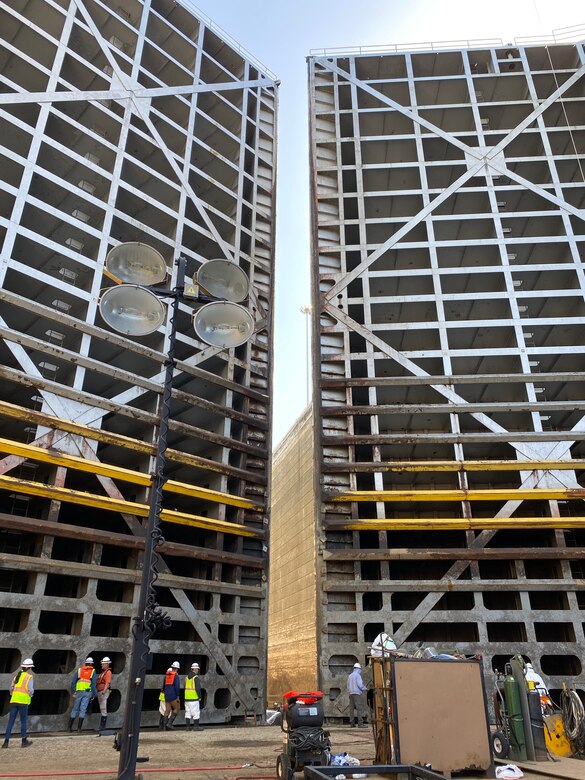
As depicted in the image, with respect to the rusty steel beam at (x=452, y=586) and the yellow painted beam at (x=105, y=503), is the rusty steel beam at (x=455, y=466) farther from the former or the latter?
the yellow painted beam at (x=105, y=503)

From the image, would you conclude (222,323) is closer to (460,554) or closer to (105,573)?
(105,573)

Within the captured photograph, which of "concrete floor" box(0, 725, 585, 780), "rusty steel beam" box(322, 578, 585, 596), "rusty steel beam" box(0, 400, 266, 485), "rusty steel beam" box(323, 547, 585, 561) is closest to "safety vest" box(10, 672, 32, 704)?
"concrete floor" box(0, 725, 585, 780)

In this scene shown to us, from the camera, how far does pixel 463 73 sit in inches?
1138

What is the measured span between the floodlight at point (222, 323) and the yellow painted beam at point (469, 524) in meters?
12.4

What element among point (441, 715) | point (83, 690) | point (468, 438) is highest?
point (468, 438)

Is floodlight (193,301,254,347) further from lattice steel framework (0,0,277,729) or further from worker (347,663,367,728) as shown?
worker (347,663,367,728)

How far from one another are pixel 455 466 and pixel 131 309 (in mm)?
15074

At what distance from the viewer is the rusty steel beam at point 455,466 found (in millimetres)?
19797

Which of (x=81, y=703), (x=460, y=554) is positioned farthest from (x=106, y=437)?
(x=460, y=554)

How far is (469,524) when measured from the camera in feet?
62.4

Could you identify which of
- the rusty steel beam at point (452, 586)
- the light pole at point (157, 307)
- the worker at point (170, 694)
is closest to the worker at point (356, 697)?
the rusty steel beam at point (452, 586)

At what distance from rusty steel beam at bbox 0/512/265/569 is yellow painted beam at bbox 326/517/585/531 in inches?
128

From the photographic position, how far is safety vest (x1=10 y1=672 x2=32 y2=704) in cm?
1110

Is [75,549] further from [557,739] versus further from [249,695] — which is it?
[557,739]
